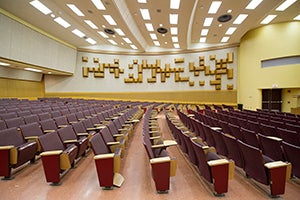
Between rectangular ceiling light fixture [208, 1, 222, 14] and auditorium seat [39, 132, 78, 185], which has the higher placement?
rectangular ceiling light fixture [208, 1, 222, 14]

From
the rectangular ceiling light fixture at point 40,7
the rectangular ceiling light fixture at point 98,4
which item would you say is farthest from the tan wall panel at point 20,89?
the rectangular ceiling light fixture at point 98,4

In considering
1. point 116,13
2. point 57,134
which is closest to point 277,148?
point 57,134

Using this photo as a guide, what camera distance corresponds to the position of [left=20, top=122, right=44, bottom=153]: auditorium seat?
115 inches

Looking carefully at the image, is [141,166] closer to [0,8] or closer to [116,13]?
[116,13]

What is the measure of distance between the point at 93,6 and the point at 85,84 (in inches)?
329

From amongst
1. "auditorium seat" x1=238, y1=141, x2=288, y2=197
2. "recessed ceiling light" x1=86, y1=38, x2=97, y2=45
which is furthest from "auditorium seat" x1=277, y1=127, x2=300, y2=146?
"recessed ceiling light" x1=86, y1=38, x2=97, y2=45

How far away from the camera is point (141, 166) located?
2.96 meters

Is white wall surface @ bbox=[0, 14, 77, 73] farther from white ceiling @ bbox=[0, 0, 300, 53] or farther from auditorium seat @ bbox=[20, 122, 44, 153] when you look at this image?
auditorium seat @ bbox=[20, 122, 44, 153]

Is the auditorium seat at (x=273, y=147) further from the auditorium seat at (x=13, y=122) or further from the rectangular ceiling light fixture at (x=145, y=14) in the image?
the rectangular ceiling light fixture at (x=145, y=14)

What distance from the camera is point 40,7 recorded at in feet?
28.0

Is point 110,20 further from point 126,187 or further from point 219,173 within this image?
point 219,173

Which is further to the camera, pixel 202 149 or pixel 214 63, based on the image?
pixel 214 63

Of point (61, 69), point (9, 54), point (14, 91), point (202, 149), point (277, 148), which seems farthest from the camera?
point (61, 69)

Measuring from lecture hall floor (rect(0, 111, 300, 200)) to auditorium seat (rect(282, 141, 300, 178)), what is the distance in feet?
0.71
